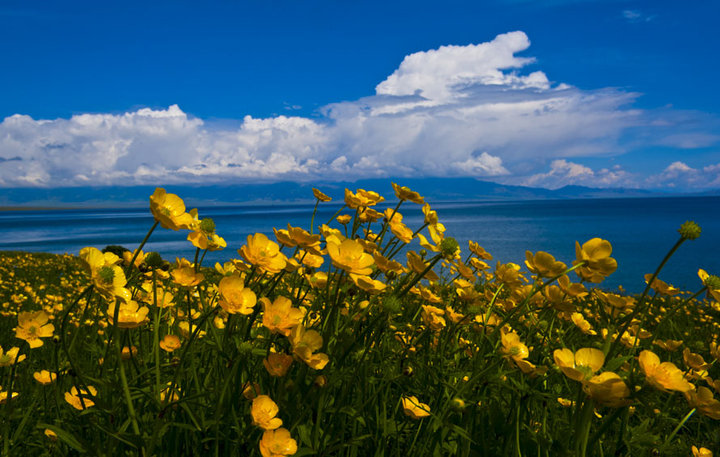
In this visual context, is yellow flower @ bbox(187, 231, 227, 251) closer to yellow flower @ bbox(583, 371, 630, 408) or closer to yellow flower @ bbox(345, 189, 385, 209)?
yellow flower @ bbox(345, 189, 385, 209)

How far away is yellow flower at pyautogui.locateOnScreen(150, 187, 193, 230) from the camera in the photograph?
Result: 46.6 inches

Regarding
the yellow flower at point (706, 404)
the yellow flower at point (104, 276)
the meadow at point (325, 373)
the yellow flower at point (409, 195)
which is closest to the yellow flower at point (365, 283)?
the meadow at point (325, 373)

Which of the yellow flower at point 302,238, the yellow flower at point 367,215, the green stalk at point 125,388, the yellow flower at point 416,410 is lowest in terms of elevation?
the yellow flower at point 416,410

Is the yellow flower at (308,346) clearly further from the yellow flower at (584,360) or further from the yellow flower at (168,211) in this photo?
the yellow flower at (584,360)

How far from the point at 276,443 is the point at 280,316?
1.25ft

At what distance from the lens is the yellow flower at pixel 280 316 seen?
47.4 inches

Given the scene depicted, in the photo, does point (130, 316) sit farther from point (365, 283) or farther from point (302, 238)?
point (365, 283)

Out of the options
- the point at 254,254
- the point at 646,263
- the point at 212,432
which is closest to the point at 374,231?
the point at 254,254

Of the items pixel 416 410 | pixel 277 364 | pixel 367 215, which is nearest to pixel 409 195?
pixel 367 215

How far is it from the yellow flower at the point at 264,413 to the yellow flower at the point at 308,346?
177mm

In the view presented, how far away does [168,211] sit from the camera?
125 centimetres

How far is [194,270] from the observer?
5.02 feet

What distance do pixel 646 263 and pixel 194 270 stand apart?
36514 millimetres

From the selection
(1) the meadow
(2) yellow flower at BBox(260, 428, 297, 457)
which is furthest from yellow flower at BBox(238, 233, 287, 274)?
(2) yellow flower at BBox(260, 428, 297, 457)
